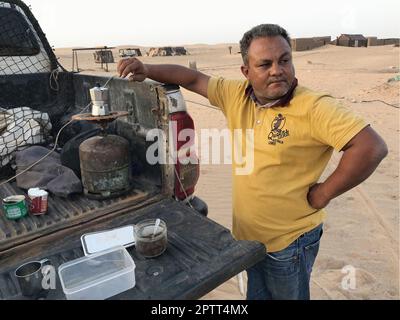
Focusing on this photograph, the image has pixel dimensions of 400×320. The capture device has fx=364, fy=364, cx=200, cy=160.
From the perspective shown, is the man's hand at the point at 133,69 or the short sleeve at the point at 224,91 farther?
the man's hand at the point at 133,69

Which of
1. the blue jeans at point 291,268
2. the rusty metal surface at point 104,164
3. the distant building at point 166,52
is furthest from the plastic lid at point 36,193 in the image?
the distant building at point 166,52

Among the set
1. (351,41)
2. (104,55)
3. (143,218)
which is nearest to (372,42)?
(351,41)

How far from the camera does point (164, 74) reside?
2.40 m

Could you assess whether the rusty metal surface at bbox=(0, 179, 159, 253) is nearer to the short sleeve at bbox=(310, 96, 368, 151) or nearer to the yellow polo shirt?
the yellow polo shirt

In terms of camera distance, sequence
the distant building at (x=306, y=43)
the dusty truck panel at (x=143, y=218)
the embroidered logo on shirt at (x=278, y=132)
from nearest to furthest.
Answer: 1. the dusty truck panel at (x=143, y=218)
2. the embroidered logo on shirt at (x=278, y=132)
3. the distant building at (x=306, y=43)

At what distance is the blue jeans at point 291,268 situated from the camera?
203 centimetres

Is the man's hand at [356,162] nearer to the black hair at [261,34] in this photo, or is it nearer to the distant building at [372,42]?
the black hair at [261,34]

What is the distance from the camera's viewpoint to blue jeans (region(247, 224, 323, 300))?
6.64ft

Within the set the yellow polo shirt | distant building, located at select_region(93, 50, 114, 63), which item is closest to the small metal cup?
the yellow polo shirt

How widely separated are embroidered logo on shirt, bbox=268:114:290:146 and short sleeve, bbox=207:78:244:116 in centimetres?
40

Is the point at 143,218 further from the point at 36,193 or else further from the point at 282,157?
the point at 282,157

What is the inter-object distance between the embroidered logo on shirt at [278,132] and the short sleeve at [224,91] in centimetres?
40

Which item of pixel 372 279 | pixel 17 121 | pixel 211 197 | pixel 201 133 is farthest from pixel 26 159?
pixel 201 133

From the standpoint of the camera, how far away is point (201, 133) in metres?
7.84
